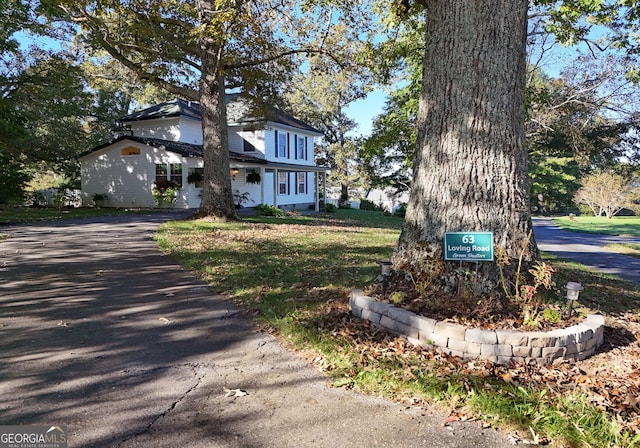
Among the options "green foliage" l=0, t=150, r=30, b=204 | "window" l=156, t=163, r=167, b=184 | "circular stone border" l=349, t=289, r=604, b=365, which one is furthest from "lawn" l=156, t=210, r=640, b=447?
"green foliage" l=0, t=150, r=30, b=204

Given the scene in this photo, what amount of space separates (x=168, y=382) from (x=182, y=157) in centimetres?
1783

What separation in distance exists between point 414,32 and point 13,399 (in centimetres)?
1315

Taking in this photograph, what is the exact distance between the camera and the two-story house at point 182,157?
19953 millimetres

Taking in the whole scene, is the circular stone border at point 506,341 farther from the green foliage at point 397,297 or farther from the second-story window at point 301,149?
the second-story window at point 301,149

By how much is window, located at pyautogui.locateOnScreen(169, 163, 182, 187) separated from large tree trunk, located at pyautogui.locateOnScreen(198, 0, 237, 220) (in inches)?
276

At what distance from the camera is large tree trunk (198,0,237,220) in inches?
517

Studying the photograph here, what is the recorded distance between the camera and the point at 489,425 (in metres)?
2.69

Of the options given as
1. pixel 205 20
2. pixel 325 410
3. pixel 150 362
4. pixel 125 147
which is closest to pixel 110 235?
pixel 205 20

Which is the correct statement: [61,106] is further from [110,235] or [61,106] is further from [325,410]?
[325,410]

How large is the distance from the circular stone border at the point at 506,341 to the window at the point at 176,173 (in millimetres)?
17937

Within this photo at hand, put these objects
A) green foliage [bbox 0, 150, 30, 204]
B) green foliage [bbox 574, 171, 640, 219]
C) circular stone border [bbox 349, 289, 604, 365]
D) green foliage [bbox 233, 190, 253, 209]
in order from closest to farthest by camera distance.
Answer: circular stone border [bbox 349, 289, 604, 365] → green foliage [bbox 0, 150, 30, 204] → green foliage [bbox 233, 190, 253, 209] → green foliage [bbox 574, 171, 640, 219]

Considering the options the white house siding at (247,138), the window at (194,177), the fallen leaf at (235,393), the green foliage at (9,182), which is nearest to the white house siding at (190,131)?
the white house siding at (247,138)

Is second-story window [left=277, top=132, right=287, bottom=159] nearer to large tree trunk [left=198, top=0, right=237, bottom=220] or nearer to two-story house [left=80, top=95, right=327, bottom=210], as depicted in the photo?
two-story house [left=80, top=95, right=327, bottom=210]

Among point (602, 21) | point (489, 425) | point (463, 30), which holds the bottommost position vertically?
point (489, 425)
